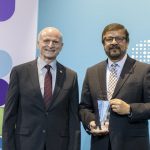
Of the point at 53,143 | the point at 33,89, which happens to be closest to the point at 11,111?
the point at 33,89

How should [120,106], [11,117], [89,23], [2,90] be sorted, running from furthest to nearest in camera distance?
1. [2,90]
2. [89,23]
3. [11,117]
4. [120,106]

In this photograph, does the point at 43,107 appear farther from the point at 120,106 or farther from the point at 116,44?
the point at 116,44

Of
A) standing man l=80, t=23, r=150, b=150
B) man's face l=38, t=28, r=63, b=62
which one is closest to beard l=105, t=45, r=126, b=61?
standing man l=80, t=23, r=150, b=150

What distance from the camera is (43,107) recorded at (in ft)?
7.65

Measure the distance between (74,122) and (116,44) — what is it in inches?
25.0

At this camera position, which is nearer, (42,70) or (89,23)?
(42,70)

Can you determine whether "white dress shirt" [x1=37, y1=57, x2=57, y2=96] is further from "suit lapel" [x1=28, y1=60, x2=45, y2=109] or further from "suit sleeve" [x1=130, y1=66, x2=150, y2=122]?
"suit sleeve" [x1=130, y1=66, x2=150, y2=122]

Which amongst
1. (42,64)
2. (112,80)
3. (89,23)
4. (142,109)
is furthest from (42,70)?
(89,23)

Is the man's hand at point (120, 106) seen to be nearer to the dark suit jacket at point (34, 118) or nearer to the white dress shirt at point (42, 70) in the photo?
the dark suit jacket at point (34, 118)

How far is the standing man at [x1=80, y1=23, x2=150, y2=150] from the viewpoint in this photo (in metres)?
2.29

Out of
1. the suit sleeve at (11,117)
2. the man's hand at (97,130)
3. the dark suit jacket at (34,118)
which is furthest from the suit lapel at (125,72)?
the suit sleeve at (11,117)

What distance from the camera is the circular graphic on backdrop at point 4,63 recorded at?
3.25 metres

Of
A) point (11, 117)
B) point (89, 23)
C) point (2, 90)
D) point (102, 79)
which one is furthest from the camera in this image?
point (2, 90)

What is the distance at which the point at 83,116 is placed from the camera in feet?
8.09
